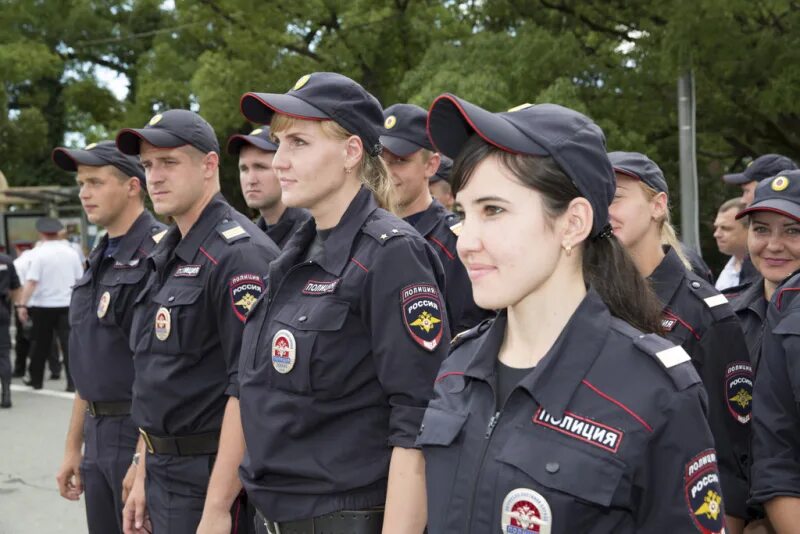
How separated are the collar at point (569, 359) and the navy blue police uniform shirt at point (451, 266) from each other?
2.60 meters

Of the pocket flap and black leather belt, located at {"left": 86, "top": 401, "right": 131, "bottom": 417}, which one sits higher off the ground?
the pocket flap

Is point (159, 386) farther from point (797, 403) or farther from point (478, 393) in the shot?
point (797, 403)

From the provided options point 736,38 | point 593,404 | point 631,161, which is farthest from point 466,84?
point 593,404

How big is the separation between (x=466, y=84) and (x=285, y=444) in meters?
11.1

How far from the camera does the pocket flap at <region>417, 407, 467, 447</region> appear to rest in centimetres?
198

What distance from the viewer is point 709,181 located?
17.9 metres

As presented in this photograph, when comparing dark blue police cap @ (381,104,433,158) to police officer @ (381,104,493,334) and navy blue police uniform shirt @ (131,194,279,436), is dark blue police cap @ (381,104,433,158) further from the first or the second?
navy blue police uniform shirt @ (131,194,279,436)

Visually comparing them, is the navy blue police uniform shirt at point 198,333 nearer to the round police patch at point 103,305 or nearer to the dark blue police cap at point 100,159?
the round police patch at point 103,305

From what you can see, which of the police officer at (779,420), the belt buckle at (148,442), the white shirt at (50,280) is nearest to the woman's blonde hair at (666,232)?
the police officer at (779,420)

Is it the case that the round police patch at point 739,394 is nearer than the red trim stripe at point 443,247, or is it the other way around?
the round police patch at point 739,394

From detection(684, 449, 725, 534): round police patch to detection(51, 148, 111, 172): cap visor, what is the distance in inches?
140

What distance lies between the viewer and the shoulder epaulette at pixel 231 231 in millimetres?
3533

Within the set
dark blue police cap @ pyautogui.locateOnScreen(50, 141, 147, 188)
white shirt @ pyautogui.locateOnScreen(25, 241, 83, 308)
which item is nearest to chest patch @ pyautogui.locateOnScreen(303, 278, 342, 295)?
dark blue police cap @ pyautogui.locateOnScreen(50, 141, 147, 188)

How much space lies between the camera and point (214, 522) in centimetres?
311
